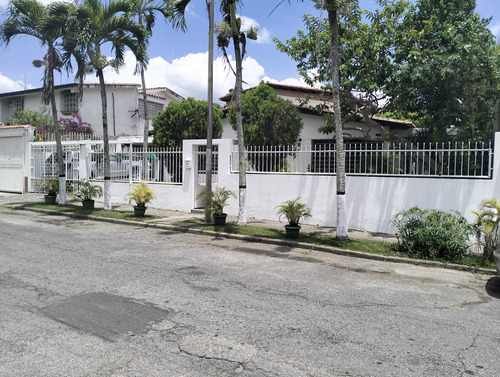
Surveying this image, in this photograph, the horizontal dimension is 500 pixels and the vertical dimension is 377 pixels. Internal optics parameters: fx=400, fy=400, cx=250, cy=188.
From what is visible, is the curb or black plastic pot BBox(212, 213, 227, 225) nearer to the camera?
the curb

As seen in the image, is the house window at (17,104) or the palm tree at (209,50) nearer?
the palm tree at (209,50)

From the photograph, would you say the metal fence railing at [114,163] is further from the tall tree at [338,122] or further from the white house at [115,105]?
the white house at [115,105]

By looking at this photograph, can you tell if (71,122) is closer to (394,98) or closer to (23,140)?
(23,140)

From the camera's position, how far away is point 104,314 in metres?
4.64

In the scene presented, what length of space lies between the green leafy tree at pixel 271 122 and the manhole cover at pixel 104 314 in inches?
447

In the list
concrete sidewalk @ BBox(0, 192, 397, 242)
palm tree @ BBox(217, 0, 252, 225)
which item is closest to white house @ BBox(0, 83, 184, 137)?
concrete sidewalk @ BBox(0, 192, 397, 242)

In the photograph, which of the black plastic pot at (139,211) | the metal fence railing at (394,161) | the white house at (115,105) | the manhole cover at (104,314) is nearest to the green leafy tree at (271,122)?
the metal fence railing at (394,161)

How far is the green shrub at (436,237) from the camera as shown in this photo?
318 inches

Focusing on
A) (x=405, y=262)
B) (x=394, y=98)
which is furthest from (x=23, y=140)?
(x=405, y=262)

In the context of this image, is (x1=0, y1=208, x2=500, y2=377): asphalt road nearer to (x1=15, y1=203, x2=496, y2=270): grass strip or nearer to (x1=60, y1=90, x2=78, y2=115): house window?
(x1=15, y1=203, x2=496, y2=270): grass strip

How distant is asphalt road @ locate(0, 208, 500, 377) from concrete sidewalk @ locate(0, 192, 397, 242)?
267 cm

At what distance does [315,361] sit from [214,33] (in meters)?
10.1

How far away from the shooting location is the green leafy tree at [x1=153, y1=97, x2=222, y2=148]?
17828mm

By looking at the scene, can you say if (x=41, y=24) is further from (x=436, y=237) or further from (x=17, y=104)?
(x=17, y=104)
